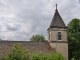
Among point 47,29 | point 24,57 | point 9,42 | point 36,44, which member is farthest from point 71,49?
point 24,57

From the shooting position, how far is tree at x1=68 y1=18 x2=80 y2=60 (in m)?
49.4

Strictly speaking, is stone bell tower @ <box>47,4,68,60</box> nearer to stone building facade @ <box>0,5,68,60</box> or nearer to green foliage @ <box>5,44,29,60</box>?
stone building facade @ <box>0,5,68,60</box>

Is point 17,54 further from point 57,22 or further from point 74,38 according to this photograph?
point 74,38

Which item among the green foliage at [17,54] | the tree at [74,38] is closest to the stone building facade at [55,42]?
the tree at [74,38]

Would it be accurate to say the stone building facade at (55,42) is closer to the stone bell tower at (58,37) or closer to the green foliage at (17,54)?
the stone bell tower at (58,37)

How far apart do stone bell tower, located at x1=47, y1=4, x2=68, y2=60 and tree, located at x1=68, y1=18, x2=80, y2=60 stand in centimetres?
831

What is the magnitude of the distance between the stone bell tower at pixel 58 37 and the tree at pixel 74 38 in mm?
8305

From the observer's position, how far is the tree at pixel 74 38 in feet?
162

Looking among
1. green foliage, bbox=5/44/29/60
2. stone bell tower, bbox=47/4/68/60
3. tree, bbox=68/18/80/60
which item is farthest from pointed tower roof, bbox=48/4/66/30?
green foliage, bbox=5/44/29/60

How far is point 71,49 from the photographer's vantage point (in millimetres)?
50375

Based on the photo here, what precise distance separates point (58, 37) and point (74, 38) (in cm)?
1122

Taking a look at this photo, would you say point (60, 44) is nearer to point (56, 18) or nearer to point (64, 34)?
point (64, 34)

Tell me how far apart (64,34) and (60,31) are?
1.00 metres

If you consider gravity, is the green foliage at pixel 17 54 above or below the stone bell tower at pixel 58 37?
below
